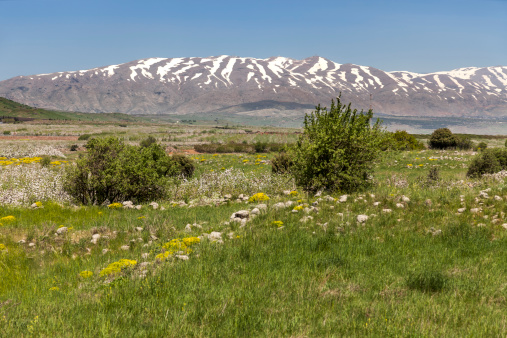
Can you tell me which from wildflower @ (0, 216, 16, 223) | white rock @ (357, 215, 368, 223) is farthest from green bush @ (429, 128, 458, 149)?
wildflower @ (0, 216, 16, 223)

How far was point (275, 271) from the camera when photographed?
19.1ft

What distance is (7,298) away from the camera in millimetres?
5320

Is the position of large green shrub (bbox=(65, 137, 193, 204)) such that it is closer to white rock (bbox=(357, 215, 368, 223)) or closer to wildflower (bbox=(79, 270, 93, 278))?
wildflower (bbox=(79, 270, 93, 278))

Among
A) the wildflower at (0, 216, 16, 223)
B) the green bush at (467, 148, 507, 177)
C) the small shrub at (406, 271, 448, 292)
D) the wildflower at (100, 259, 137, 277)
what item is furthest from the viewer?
the green bush at (467, 148, 507, 177)

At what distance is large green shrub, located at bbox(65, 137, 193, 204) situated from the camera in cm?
1480

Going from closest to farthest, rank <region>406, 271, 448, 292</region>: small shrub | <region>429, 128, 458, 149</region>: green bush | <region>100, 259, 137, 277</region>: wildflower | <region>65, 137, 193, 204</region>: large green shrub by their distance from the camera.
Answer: <region>406, 271, 448, 292</region>: small shrub → <region>100, 259, 137, 277</region>: wildflower → <region>65, 137, 193, 204</region>: large green shrub → <region>429, 128, 458, 149</region>: green bush

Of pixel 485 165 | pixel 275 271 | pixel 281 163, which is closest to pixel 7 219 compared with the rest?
pixel 275 271

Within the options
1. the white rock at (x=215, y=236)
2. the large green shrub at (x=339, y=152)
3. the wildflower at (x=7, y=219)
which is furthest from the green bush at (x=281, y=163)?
the wildflower at (x=7, y=219)

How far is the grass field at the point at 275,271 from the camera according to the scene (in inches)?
169

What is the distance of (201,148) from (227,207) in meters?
38.0

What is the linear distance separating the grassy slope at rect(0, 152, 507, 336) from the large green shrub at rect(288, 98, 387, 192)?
411 cm

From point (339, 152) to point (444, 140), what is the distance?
43.4 meters

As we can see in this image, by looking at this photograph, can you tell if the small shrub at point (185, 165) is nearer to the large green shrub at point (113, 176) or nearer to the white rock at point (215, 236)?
the large green shrub at point (113, 176)

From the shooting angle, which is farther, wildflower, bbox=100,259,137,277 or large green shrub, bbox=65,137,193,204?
large green shrub, bbox=65,137,193,204
